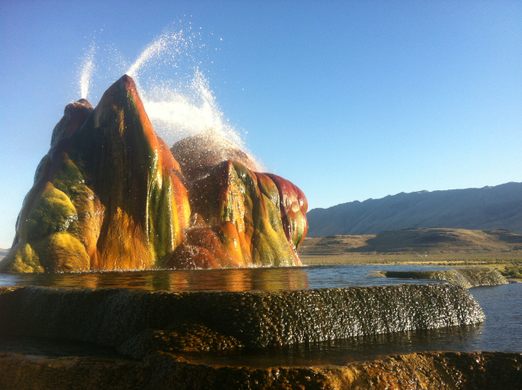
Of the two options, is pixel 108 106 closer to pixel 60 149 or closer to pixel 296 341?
pixel 60 149

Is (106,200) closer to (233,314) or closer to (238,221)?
(238,221)

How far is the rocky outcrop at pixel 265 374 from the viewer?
7055mm

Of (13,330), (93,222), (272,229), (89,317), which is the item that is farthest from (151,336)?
(272,229)

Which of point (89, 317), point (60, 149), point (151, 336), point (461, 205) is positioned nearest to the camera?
point (151, 336)

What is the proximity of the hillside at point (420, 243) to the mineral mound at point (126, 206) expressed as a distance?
62511mm

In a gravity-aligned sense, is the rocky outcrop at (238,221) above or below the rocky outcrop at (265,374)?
above

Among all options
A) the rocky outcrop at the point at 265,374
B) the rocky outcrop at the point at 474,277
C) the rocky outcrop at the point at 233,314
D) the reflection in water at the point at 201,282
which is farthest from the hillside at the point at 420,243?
the rocky outcrop at the point at 265,374

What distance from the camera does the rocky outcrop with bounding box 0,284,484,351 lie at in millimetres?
9570

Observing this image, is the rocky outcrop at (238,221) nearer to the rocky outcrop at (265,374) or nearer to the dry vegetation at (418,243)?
the rocky outcrop at (265,374)

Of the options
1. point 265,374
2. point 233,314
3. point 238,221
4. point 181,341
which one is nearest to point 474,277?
point 238,221

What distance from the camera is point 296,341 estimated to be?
9.98m

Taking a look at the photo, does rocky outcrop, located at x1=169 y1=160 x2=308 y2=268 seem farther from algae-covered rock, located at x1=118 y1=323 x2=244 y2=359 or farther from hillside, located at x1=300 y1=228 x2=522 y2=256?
hillside, located at x1=300 y1=228 x2=522 y2=256

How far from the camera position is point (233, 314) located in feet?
31.5

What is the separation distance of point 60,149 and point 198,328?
55.4 feet
